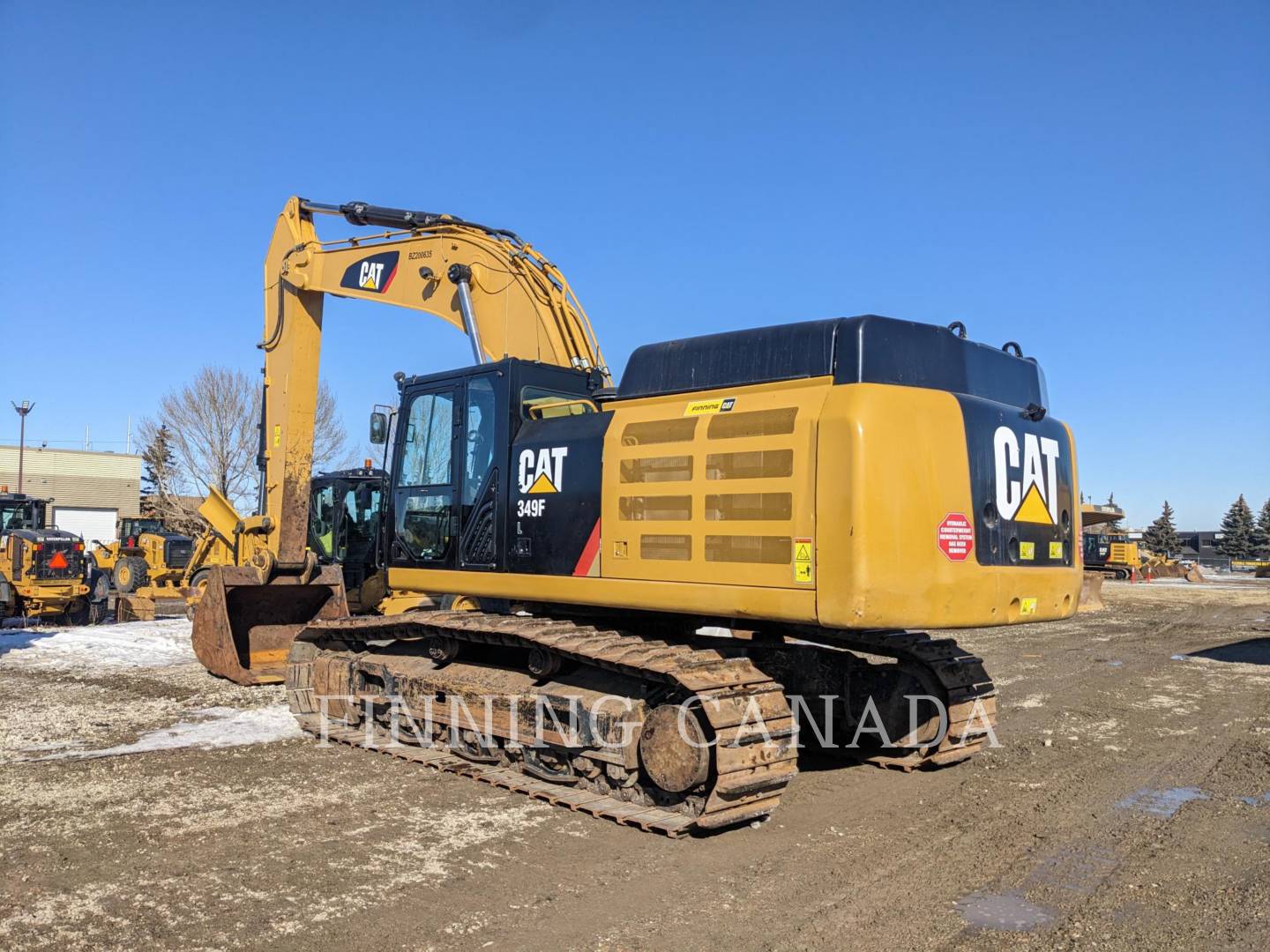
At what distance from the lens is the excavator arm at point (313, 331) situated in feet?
29.7

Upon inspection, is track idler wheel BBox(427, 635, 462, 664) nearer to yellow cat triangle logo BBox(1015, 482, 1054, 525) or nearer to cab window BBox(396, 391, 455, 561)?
cab window BBox(396, 391, 455, 561)

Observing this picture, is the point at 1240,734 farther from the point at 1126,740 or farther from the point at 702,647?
the point at 702,647

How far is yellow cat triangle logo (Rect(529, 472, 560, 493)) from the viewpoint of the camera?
22.5 ft

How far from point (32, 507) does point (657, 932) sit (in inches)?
740

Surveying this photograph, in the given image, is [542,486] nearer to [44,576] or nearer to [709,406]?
[709,406]

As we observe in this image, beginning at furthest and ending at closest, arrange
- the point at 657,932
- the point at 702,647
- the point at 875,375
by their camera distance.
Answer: the point at 702,647
the point at 875,375
the point at 657,932

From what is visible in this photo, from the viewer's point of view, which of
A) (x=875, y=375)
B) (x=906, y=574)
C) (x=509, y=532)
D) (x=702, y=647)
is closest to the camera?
(x=906, y=574)

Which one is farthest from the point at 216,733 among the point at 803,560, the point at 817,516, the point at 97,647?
the point at 97,647

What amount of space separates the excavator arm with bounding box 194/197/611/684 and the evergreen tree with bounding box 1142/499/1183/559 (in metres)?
90.4

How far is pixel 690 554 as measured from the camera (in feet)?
19.7

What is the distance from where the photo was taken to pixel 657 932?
4258mm

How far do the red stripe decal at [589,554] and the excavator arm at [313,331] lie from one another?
2596 millimetres

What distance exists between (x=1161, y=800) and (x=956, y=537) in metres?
2.73

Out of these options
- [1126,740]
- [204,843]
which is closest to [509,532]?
[204,843]
